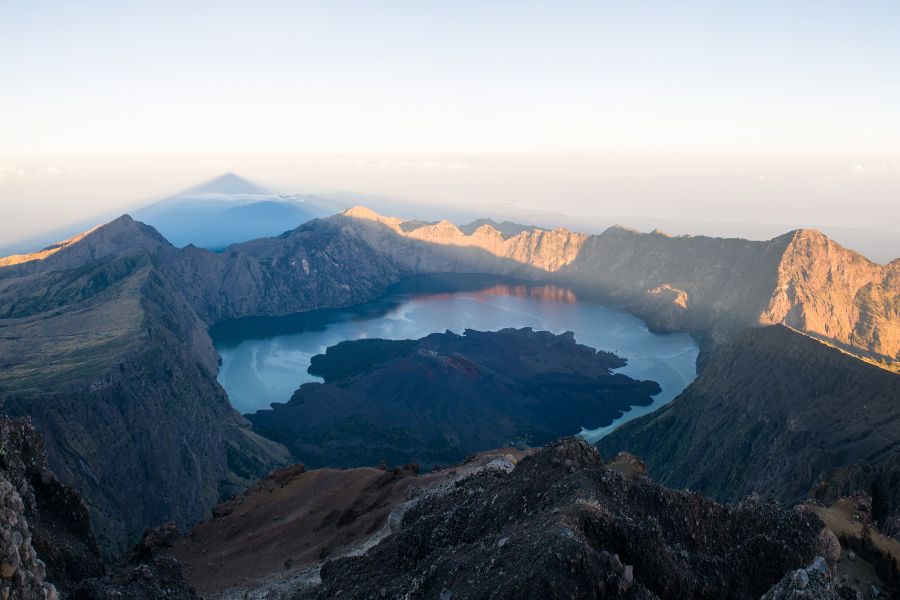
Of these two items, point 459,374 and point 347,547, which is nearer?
point 347,547

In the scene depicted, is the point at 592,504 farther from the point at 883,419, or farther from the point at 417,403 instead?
the point at 417,403

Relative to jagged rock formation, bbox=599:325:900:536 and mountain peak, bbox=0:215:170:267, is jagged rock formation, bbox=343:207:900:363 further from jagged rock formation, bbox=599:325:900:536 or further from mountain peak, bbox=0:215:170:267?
mountain peak, bbox=0:215:170:267

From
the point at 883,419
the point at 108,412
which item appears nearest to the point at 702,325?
the point at 883,419

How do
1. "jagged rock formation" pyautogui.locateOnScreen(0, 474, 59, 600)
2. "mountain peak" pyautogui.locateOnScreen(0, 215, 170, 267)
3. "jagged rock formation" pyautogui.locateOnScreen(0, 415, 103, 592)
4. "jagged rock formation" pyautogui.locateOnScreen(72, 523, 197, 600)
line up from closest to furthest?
"jagged rock formation" pyautogui.locateOnScreen(0, 474, 59, 600) < "jagged rock formation" pyautogui.locateOnScreen(72, 523, 197, 600) < "jagged rock formation" pyautogui.locateOnScreen(0, 415, 103, 592) < "mountain peak" pyautogui.locateOnScreen(0, 215, 170, 267)

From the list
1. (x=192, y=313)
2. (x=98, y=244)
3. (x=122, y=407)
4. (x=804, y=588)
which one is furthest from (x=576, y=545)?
(x=98, y=244)

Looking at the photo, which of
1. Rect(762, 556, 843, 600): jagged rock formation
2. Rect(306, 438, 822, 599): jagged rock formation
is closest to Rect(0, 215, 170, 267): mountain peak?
Rect(306, 438, 822, 599): jagged rock formation

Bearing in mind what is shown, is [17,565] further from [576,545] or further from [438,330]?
[438,330]
